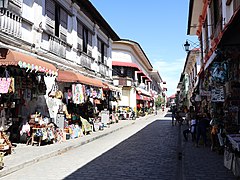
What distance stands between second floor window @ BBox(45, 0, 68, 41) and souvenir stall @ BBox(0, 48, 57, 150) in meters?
3.27

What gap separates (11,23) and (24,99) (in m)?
3.07

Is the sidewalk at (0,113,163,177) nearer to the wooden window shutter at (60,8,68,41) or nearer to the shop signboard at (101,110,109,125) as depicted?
the wooden window shutter at (60,8,68,41)

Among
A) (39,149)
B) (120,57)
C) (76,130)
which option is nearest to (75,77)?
(76,130)

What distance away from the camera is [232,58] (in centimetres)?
846

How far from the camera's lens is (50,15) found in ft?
45.9

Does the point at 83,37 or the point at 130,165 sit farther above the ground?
the point at 83,37

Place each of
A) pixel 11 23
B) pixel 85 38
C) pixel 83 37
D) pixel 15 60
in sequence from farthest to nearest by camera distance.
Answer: pixel 85 38 < pixel 83 37 < pixel 11 23 < pixel 15 60

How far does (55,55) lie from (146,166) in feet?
26.0

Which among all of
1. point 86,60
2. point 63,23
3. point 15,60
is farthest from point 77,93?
point 15,60

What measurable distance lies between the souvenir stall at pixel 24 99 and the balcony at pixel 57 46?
2.51 metres

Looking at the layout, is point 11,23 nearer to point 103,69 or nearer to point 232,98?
point 232,98

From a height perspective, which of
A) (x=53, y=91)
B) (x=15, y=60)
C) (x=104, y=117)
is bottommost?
(x=104, y=117)

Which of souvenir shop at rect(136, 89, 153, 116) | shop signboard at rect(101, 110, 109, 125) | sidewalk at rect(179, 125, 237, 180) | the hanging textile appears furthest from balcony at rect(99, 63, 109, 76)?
souvenir shop at rect(136, 89, 153, 116)

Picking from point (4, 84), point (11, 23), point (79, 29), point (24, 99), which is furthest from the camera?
point (79, 29)
